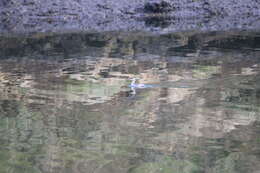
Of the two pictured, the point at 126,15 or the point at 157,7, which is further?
the point at 157,7

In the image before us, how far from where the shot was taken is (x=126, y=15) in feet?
46.8

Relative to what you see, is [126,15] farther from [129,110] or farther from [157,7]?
[129,110]

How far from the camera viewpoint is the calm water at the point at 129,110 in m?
4.40

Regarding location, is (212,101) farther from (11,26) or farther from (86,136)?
(11,26)

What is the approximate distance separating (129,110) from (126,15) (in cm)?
875

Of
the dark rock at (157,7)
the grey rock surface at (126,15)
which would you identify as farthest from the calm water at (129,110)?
the dark rock at (157,7)

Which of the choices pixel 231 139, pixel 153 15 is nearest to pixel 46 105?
pixel 231 139

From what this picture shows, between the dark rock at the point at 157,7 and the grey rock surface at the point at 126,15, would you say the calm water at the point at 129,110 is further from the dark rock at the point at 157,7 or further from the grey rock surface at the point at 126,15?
the dark rock at the point at 157,7

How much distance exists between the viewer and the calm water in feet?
14.4

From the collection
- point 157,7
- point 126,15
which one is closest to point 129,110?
point 126,15

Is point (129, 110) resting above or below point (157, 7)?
above

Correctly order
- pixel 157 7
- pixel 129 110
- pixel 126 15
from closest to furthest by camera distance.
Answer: pixel 129 110 < pixel 126 15 < pixel 157 7

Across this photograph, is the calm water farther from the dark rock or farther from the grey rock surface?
the dark rock

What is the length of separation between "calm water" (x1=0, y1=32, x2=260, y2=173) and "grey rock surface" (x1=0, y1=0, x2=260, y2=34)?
3561 mm
